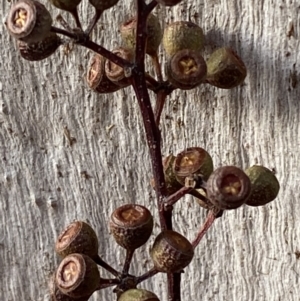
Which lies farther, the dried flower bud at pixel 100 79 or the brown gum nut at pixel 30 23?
the dried flower bud at pixel 100 79

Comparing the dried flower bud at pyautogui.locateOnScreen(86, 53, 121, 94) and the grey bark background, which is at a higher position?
the dried flower bud at pyautogui.locateOnScreen(86, 53, 121, 94)

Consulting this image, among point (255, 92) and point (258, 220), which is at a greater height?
point (255, 92)

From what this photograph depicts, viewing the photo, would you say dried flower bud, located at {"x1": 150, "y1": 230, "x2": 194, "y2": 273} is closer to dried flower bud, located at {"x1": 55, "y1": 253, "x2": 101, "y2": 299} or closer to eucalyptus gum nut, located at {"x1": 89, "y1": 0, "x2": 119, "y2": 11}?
dried flower bud, located at {"x1": 55, "y1": 253, "x2": 101, "y2": 299}

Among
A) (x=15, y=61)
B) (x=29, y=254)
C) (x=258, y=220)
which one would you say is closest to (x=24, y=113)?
(x=15, y=61)

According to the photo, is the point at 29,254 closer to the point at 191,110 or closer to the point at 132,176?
the point at 132,176

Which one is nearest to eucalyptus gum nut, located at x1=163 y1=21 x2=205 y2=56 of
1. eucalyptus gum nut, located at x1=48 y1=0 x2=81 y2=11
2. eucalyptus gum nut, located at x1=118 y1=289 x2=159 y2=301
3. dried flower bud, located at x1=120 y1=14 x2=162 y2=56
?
dried flower bud, located at x1=120 y1=14 x2=162 y2=56

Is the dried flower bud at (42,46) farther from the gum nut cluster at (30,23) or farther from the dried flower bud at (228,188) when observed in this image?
the dried flower bud at (228,188)

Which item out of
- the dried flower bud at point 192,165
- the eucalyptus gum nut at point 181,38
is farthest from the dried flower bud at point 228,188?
the eucalyptus gum nut at point 181,38
